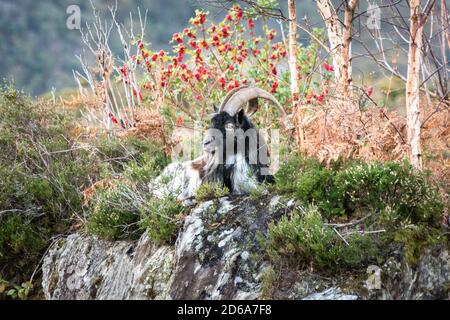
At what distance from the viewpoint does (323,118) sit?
8148mm

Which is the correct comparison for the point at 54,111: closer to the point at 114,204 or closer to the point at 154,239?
the point at 114,204

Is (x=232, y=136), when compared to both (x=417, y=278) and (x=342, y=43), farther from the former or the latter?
(x=417, y=278)

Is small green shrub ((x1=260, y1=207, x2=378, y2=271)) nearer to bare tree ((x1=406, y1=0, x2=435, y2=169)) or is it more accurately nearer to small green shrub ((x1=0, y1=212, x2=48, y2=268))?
bare tree ((x1=406, y1=0, x2=435, y2=169))

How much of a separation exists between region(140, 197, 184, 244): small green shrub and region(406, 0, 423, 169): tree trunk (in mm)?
2912

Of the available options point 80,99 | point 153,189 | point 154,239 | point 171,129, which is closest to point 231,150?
point 153,189

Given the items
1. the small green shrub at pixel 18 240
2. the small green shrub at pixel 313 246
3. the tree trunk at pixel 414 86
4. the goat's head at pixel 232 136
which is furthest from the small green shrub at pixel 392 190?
the small green shrub at pixel 18 240

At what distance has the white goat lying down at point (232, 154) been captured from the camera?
29.5 ft

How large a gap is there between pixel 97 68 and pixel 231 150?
14.8ft

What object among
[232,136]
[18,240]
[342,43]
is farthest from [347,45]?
[18,240]

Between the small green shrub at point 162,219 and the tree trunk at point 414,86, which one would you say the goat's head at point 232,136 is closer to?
the small green shrub at point 162,219

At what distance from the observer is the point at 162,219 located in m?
7.75

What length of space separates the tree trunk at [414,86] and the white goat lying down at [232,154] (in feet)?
6.95

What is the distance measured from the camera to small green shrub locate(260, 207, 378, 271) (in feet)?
20.0
